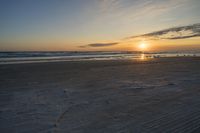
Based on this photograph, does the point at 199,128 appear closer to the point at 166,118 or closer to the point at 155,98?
the point at 166,118

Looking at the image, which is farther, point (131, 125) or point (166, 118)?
point (166, 118)

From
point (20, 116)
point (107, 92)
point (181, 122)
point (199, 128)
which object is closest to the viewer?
point (199, 128)

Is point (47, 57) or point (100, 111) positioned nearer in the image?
point (100, 111)

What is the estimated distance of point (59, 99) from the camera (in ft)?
20.7

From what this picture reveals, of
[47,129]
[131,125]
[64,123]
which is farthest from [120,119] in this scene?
[47,129]

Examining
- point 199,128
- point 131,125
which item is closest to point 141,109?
point 131,125

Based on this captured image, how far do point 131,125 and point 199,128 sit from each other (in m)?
1.45

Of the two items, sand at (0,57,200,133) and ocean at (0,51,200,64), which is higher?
ocean at (0,51,200,64)

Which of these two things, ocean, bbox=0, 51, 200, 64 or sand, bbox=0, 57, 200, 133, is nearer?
sand, bbox=0, 57, 200, 133

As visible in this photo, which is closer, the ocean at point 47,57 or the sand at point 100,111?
the sand at point 100,111

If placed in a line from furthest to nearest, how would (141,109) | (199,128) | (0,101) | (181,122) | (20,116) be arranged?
(0,101) < (141,109) < (20,116) < (181,122) < (199,128)

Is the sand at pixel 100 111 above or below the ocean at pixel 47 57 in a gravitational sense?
below

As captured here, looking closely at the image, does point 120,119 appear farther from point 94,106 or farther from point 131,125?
point 94,106

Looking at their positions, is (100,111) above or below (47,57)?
below
